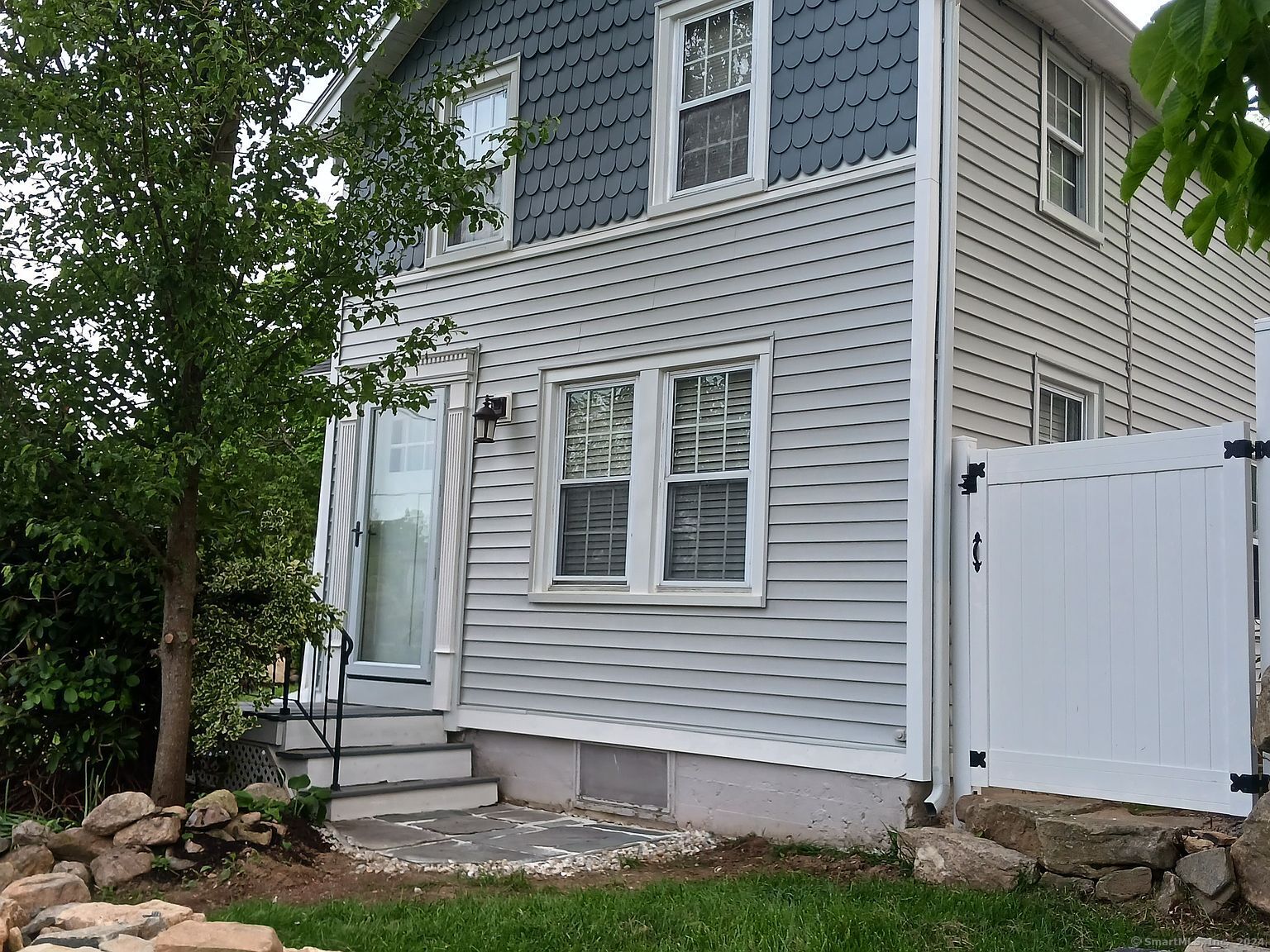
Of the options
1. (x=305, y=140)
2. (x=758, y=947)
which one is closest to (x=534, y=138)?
(x=305, y=140)

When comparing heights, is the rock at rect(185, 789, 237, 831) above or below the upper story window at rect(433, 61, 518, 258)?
below

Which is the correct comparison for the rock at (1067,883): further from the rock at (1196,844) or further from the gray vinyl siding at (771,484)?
the gray vinyl siding at (771,484)

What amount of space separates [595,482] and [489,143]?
10.2ft

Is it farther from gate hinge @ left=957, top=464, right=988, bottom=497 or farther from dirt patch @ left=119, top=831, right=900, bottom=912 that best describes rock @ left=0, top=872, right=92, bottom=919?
gate hinge @ left=957, top=464, right=988, bottom=497

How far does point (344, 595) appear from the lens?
981 cm

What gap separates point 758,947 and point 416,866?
92.7 inches

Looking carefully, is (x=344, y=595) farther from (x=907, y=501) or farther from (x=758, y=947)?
(x=758, y=947)

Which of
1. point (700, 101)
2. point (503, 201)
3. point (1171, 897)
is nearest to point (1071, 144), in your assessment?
point (700, 101)

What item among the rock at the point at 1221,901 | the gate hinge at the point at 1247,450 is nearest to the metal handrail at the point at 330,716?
the rock at the point at 1221,901

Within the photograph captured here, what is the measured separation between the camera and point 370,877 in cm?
610

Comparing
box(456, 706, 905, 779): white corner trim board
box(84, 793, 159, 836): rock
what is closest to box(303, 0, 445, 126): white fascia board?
box(456, 706, 905, 779): white corner trim board

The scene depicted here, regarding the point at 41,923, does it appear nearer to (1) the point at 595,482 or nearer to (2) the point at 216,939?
(2) the point at 216,939

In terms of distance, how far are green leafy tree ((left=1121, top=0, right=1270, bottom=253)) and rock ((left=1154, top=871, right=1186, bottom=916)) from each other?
3645mm

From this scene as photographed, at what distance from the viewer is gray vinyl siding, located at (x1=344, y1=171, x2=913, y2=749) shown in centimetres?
689
